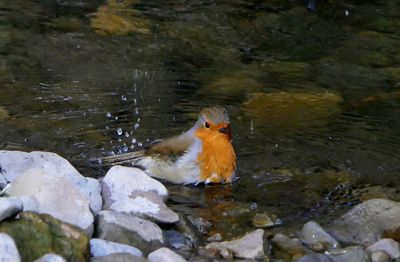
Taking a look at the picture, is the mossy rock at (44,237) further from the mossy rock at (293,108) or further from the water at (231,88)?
the mossy rock at (293,108)

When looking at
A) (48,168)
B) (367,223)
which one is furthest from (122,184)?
(367,223)

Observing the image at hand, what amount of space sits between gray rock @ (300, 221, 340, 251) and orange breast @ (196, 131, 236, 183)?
124 centimetres

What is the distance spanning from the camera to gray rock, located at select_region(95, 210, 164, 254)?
6.00 meters

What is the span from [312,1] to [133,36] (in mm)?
3143

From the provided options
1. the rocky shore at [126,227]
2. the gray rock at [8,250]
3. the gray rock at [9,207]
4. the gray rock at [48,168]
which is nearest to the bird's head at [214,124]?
the rocky shore at [126,227]

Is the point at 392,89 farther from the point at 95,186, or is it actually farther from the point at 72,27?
the point at 95,186

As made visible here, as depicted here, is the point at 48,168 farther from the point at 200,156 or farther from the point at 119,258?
the point at 200,156

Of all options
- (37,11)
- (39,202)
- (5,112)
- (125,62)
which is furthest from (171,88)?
(39,202)

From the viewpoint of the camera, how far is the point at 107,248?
576 centimetres

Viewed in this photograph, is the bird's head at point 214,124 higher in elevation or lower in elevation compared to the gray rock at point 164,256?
higher

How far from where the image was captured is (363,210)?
678cm

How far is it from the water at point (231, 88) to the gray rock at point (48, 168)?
0.87 metres

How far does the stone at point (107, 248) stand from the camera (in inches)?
225

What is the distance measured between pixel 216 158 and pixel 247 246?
62.8 inches
